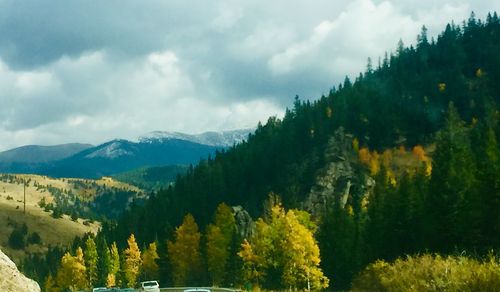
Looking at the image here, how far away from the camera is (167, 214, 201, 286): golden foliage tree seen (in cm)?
11194

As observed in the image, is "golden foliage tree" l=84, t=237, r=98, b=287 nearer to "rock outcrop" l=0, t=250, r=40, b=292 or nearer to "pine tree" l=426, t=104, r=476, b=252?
"pine tree" l=426, t=104, r=476, b=252

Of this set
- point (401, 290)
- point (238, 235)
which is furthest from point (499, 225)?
point (238, 235)

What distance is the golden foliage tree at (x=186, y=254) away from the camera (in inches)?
4407

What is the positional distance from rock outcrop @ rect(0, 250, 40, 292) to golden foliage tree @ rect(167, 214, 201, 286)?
93.2m

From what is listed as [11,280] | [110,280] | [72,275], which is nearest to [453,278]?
[11,280]

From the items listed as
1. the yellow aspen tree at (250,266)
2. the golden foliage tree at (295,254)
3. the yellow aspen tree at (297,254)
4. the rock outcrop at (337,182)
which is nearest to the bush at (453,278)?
the yellow aspen tree at (297,254)

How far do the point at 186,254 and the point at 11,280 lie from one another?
9581cm

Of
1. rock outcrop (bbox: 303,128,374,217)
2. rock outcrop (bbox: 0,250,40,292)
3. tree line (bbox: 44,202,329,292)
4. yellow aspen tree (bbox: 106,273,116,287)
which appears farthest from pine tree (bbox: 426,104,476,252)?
rock outcrop (bbox: 303,128,374,217)

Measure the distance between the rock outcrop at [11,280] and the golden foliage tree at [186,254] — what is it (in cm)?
9319

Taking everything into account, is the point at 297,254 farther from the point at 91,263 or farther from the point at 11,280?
the point at 91,263

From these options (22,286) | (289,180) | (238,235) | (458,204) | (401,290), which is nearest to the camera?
(22,286)

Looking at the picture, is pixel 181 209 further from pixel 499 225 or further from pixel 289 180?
pixel 499 225

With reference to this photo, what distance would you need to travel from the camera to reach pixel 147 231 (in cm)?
17325

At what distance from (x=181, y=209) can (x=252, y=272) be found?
3515 inches
